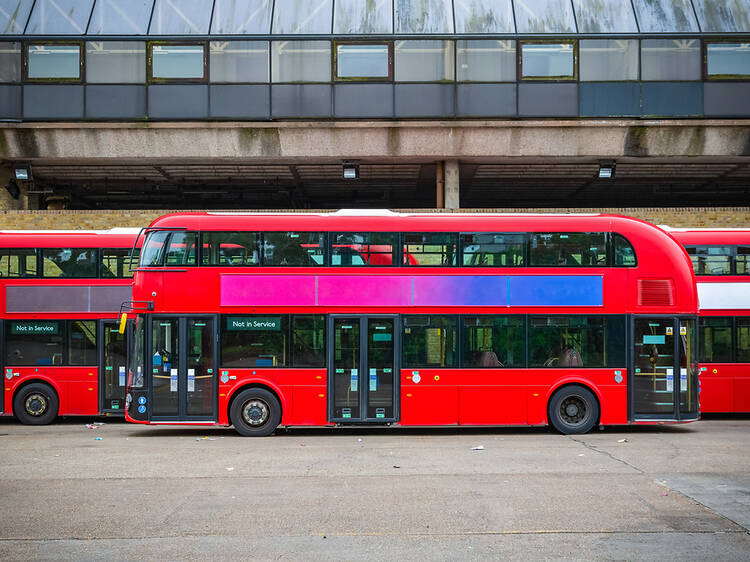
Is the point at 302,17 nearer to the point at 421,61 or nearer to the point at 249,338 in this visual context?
the point at 421,61

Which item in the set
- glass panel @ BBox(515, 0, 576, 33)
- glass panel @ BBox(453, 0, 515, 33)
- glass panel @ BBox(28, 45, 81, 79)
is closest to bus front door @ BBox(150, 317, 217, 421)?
glass panel @ BBox(28, 45, 81, 79)

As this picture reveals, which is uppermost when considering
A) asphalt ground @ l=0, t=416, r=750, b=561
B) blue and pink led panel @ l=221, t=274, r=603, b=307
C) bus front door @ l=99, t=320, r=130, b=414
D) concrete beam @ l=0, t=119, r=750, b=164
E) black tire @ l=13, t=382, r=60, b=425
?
concrete beam @ l=0, t=119, r=750, b=164

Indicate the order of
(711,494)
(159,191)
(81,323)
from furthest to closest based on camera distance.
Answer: (159,191) < (81,323) < (711,494)

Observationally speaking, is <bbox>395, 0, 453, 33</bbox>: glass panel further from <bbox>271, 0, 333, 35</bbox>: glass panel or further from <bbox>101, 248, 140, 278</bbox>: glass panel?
<bbox>101, 248, 140, 278</bbox>: glass panel

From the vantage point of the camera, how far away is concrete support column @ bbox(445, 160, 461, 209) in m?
24.2

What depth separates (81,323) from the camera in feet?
57.9

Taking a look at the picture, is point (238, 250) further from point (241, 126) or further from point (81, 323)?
point (241, 126)

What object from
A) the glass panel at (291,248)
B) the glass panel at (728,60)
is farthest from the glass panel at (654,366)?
the glass panel at (728,60)

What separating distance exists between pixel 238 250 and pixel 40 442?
4.72 m

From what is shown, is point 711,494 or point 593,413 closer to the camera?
point 711,494

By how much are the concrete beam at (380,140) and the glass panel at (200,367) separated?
990cm

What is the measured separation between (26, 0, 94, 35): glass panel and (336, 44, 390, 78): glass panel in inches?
288

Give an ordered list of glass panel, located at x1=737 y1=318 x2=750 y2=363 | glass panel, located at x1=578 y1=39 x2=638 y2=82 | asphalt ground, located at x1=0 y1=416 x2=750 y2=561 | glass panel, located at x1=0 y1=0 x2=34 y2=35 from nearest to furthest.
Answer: asphalt ground, located at x1=0 y1=416 x2=750 y2=561, glass panel, located at x1=737 y1=318 x2=750 y2=363, glass panel, located at x1=578 y1=39 x2=638 y2=82, glass panel, located at x1=0 y1=0 x2=34 y2=35

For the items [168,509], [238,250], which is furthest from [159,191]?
[168,509]
